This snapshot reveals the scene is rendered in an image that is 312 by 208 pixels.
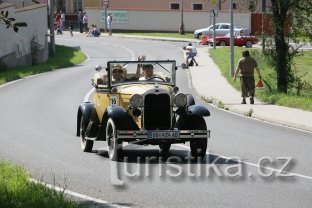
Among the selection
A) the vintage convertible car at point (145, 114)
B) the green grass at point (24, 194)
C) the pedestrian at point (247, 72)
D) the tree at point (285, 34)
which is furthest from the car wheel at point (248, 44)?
the green grass at point (24, 194)

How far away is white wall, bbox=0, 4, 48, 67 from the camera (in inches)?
1886

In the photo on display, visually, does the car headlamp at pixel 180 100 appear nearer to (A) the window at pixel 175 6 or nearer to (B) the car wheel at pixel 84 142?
(B) the car wheel at pixel 84 142

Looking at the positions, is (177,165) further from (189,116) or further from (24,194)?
(24,194)

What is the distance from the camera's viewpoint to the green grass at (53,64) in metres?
44.1

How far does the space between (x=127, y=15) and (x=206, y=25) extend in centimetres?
765

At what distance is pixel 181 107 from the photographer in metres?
16.8

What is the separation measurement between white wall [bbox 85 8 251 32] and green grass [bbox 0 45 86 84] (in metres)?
20.7

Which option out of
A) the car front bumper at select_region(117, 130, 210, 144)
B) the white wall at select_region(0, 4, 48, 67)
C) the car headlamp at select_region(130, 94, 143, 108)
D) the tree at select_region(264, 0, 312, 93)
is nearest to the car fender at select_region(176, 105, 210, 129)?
the car front bumper at select_region(117, 130, 210, 144)

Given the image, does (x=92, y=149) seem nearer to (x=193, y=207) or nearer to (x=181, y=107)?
(x=181, y=107)

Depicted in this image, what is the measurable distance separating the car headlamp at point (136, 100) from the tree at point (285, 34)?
49.1 ft

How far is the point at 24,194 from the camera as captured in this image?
38.0 ft

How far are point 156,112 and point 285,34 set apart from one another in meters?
15.4

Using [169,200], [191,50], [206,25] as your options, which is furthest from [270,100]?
[206,25]

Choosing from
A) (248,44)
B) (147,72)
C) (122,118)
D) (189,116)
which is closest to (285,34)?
(147,72)
